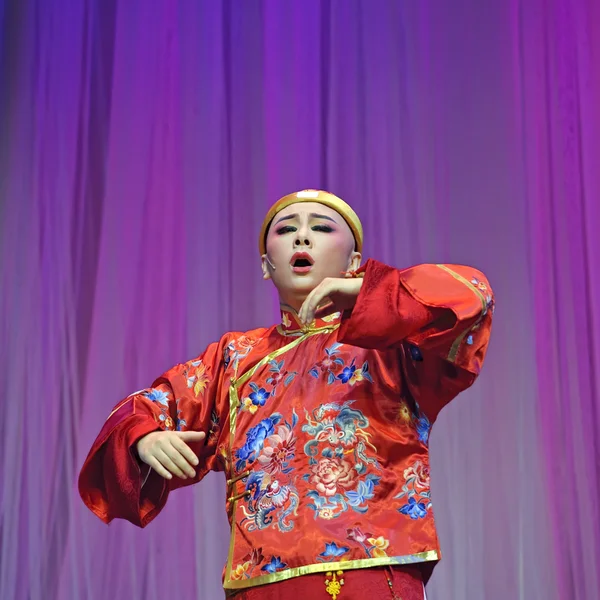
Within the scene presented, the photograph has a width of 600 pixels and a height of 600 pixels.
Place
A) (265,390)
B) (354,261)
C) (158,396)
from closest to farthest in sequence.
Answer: (265,390)
(158,396)
(354,261)

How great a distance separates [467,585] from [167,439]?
45.7 inches

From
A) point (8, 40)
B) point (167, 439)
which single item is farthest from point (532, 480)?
point (8, 40)

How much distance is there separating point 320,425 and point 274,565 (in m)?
0.26

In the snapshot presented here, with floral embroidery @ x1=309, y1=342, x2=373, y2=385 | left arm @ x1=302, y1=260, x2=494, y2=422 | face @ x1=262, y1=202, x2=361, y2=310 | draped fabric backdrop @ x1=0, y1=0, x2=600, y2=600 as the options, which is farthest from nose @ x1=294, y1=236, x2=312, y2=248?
draped fabric backdrop @ x1=0, y1=0, x2=600, y2=600

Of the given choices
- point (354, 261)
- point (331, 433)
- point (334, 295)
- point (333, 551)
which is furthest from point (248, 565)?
point (354, 261)

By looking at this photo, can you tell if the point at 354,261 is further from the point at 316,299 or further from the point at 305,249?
the point at 316,299

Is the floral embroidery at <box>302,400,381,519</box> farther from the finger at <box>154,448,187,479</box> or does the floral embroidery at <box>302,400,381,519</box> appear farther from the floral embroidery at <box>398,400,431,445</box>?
the finger at <box>154,448,187,479</box>

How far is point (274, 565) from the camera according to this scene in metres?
1.60

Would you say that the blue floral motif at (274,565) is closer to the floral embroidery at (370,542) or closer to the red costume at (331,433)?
the red costume at (331,433)

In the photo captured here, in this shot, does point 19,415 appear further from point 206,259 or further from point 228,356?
point 228,356

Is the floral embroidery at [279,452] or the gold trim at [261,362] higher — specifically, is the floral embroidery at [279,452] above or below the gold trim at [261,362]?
below

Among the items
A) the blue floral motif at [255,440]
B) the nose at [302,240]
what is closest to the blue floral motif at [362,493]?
the blue floral motif at [255,440]

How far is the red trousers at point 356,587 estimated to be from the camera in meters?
1.55

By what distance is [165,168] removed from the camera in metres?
3.00
